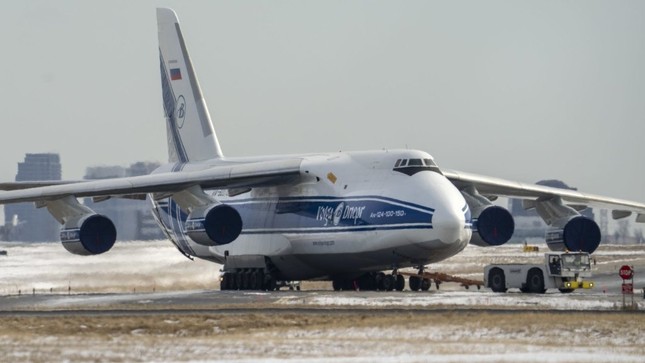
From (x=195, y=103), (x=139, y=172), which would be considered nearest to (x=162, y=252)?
(x=195, y=103)

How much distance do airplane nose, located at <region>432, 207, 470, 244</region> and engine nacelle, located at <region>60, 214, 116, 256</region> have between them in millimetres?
11087

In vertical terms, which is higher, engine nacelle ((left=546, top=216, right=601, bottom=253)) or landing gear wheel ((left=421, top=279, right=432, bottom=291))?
engine nacelle ((left=546, top=216, right=601, bottom=253))

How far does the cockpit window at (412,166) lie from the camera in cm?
4803

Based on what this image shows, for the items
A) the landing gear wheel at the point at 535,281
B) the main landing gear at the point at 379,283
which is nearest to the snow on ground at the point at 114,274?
the main landing gear at the point at 379,283

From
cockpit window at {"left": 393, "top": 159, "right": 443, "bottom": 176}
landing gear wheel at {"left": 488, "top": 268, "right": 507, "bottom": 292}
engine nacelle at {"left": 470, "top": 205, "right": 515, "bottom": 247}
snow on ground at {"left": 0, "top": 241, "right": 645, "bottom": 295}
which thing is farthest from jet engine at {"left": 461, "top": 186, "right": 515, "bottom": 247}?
snow on ground at {"left": 0, "top": 241, "right": 645, "bottom": 295}

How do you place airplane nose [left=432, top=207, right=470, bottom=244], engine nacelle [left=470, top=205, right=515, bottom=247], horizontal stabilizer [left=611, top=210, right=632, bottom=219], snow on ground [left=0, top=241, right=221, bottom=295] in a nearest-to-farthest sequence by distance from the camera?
airplane nose [left=432, top=207, right=470, bottom=244] → engine nacelle [left=470, top=205, right=515, bottom=247] → horizontal stabilizer [left=611, top=210, right=632, bottom=219] → snow on ground [left=0, top=241, right=221, bottom=295]

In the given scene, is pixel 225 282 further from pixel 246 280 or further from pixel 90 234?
pixel 90 234

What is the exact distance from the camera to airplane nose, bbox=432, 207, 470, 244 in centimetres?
4584

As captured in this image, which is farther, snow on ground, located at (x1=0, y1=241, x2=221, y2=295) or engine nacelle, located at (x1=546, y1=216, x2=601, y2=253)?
snow on ground, located at (x1=0, y1=241, x2=221, y2=295)

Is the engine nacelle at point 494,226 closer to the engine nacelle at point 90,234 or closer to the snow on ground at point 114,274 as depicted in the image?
the engine nacelle at point 90,234

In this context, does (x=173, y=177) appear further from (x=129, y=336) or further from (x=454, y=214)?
(x=129, y=336)

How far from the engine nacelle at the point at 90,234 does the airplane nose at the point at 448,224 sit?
436 inches

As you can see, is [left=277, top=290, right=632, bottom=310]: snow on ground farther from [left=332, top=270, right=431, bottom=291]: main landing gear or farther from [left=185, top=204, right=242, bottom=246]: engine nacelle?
[left=332, top=270, right=431, bottom=291]: main landing gear

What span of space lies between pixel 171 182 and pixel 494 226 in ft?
39.8
